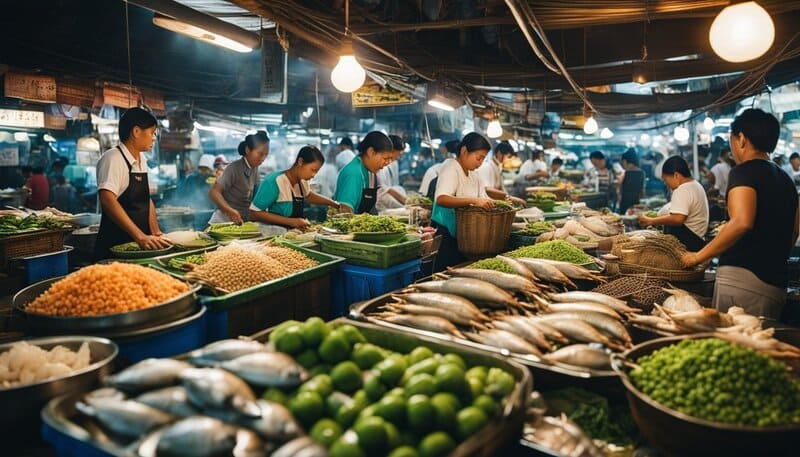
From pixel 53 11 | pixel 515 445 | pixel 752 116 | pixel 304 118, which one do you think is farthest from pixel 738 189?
pixel 304 118

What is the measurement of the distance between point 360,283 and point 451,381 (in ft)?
8.71

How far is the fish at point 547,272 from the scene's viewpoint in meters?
4.00

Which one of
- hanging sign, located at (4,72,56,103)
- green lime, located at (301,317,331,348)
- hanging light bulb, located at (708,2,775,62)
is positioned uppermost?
hanging sign, located at (4,72,56,103)

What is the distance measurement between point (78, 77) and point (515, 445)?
9.92 m

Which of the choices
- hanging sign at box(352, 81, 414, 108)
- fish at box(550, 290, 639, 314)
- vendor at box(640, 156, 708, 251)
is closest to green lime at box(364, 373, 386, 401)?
fish at box(550, 290, 639, 314)

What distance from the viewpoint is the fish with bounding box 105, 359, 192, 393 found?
206 centimetres

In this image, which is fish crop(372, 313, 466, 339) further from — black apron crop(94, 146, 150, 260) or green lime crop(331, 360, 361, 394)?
black apron crop(94, 146, 150, 260)

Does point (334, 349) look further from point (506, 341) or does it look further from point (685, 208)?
point (685, 208)

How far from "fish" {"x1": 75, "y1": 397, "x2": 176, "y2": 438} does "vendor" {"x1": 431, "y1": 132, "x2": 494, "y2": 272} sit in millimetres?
4399

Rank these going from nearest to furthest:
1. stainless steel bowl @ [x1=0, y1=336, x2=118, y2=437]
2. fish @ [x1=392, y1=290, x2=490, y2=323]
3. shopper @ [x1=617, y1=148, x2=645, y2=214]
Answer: stainless steel bowl @ [x1=0, y1=336, x2=118, y2=437] < fish @ [x1=392, y1=290, x2=490, y2=323] < shopper @ [x1=617, y1=148, x2=645, y2=214]

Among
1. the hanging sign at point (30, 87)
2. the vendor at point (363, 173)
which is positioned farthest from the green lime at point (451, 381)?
the hanging sign at point (30, 87)

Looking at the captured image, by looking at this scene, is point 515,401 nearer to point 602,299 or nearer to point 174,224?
point 602,299

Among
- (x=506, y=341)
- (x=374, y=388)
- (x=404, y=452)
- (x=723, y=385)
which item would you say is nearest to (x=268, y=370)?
(x=374, y=388)

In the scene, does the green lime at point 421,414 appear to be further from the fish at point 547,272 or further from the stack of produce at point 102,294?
the fish at point 547,272
